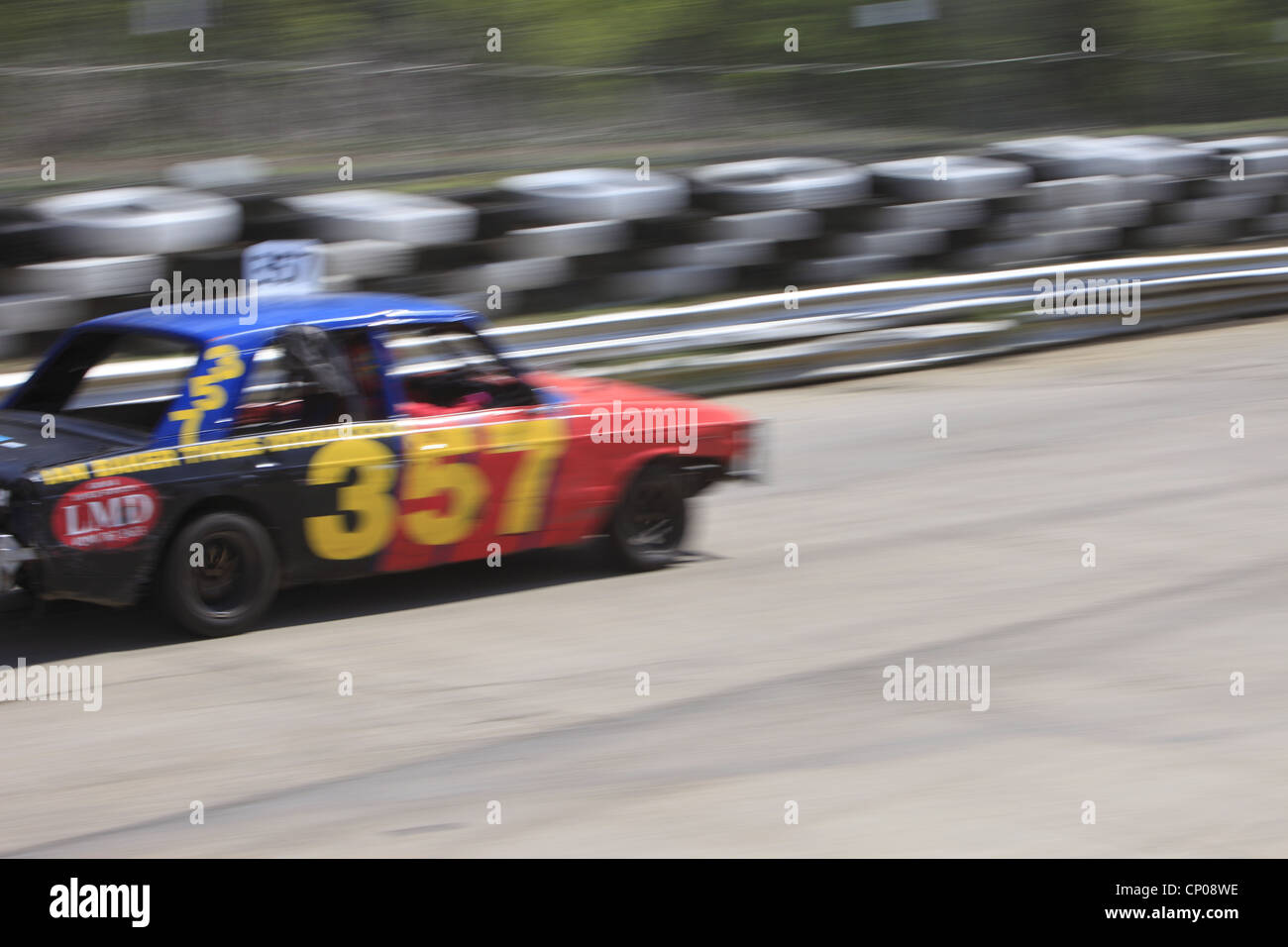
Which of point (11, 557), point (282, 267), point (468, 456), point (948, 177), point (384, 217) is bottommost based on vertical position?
point (11, 557)

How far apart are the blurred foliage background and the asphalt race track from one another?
17.1ft

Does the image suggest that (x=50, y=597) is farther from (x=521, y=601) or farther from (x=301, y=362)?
(x=521, y=601)

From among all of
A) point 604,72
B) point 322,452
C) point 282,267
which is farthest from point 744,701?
point 604,72

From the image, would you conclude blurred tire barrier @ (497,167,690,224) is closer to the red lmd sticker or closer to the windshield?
the windshield

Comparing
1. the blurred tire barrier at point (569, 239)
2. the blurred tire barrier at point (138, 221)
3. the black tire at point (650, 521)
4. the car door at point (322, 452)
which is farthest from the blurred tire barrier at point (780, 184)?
the car door at point (322, 452)

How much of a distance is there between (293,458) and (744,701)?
2066 mm

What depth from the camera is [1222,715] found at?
19.4ft

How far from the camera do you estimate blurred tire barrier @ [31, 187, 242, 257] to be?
11.7m

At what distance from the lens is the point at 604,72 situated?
1421 centimetres

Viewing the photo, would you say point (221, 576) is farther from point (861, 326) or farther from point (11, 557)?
point (861, 326)

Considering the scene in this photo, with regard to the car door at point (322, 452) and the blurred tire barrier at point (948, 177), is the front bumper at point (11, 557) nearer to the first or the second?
the car door at point (322, 452)

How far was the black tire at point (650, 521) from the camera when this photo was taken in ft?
26.0

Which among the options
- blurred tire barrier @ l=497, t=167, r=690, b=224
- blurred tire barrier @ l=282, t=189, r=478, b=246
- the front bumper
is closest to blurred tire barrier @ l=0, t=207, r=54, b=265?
blurred tire barrier @ l=282, t=189, r=478, b=246

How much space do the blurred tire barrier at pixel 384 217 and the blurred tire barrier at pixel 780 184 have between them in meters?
2.32
